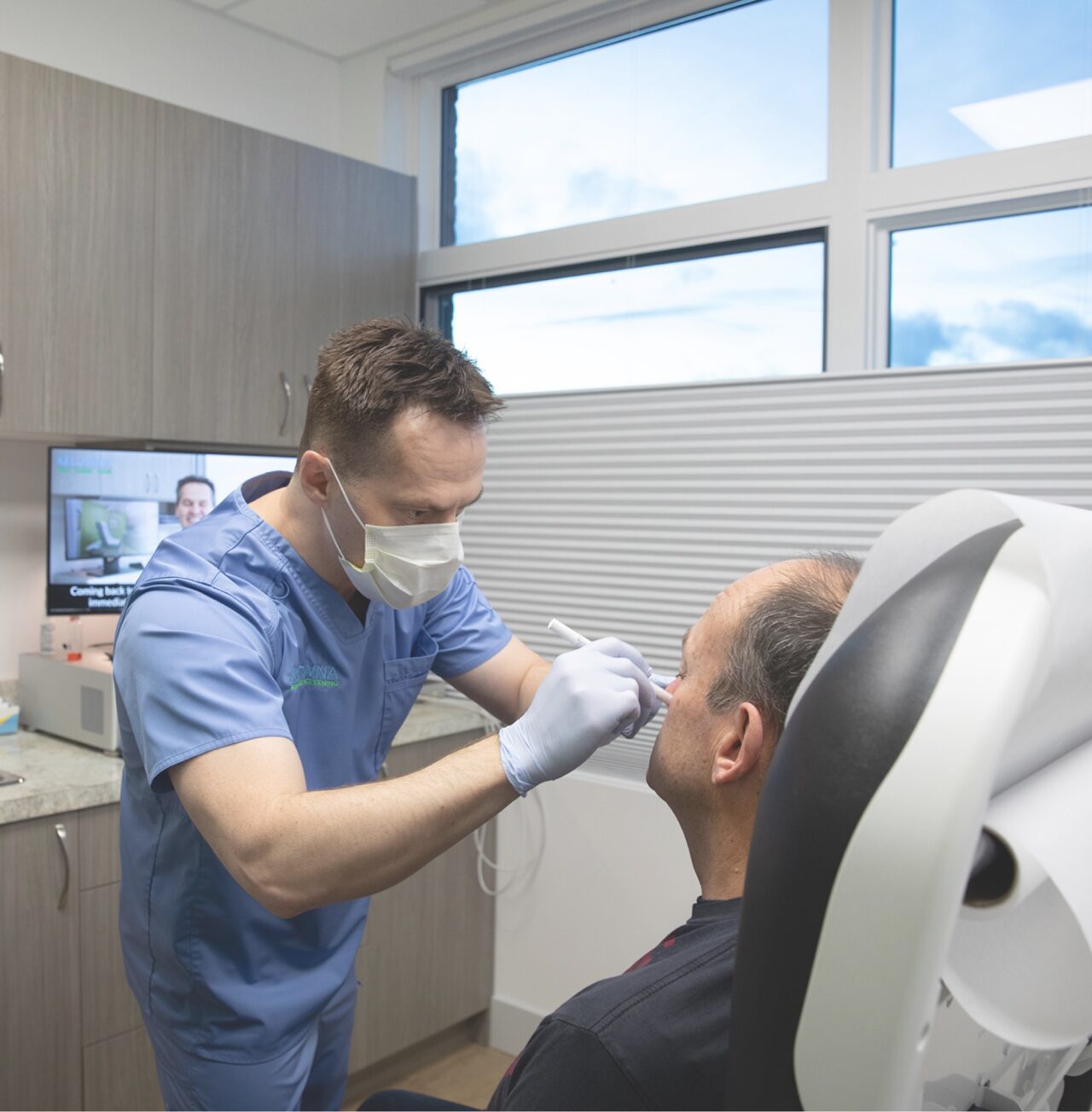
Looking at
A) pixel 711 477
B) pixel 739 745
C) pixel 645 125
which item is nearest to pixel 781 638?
pixel 739 745

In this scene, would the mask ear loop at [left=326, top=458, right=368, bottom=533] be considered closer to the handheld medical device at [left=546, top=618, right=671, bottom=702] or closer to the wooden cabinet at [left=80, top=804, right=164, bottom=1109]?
the handheld medical device at [left=546, top=618, right=671, bottom=702]

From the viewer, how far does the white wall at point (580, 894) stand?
2590mm

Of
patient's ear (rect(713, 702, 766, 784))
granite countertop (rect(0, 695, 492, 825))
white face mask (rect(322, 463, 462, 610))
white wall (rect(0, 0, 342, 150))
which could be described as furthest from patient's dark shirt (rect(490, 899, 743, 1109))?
white wall (rect(0, 0, 342, 150))

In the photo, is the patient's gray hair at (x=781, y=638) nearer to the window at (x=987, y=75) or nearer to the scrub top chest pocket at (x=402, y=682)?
the scrub top chest pocket at (x=402, y=682)

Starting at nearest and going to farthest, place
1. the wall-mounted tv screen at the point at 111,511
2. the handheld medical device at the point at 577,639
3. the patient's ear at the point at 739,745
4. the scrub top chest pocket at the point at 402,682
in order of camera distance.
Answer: the patient's ear at the point at 739,745
the handheld medical device at the point at 577,639
the scrub top chest pocket at the point at 402,682
the wall-mounted tv screen at the point at 111,511

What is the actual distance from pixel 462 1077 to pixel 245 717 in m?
1.98

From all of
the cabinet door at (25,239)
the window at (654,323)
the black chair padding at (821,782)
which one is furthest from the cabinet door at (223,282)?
the black chair padding at (821,782)

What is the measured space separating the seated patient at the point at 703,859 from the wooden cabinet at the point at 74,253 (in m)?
1.68

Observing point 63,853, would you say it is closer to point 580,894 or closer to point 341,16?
point 580,894

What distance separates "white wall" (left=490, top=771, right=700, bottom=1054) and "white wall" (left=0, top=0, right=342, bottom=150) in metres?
2.05

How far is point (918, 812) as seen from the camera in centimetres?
42

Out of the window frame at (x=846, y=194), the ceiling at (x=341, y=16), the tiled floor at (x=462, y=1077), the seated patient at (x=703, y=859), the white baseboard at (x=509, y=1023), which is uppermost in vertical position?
the ceiling at (x=341, y=16)

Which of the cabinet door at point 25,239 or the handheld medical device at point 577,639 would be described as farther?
the cabinet door at point 25,239

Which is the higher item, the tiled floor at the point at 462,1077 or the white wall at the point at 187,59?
the white wall at the point at 187,59
